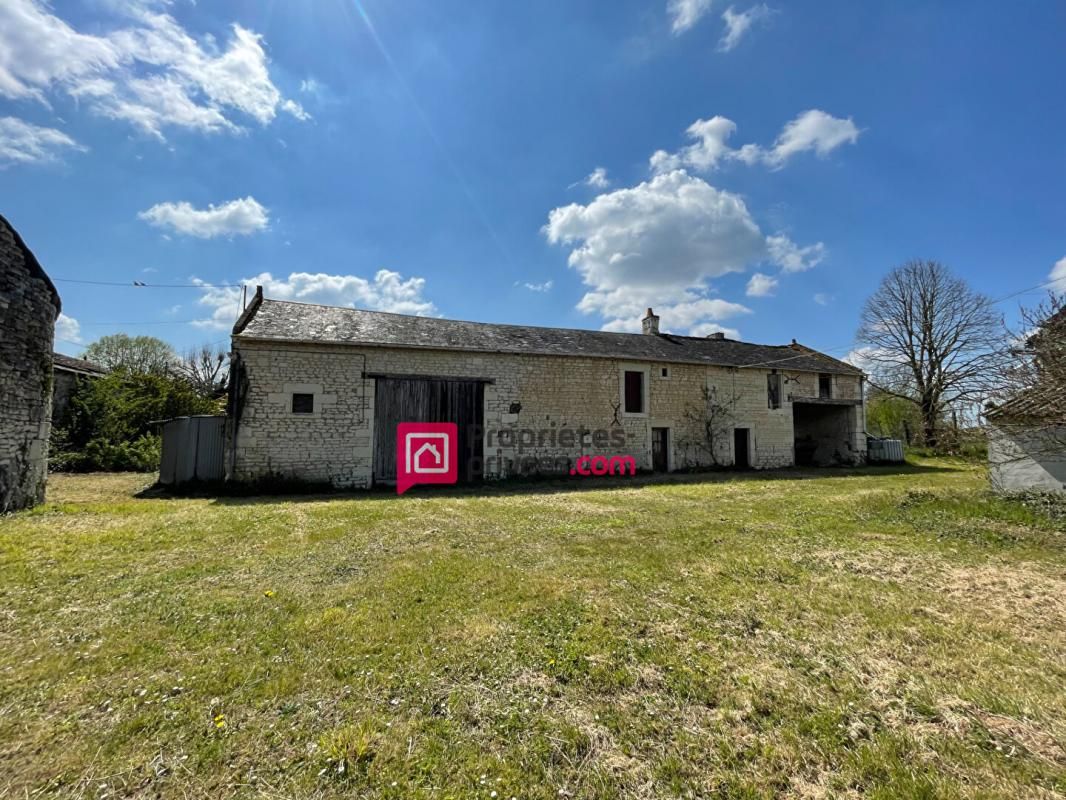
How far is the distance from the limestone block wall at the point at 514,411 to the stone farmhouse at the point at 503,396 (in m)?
0.04

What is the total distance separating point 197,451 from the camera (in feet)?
38.7

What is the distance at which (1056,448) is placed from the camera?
21.5 feet

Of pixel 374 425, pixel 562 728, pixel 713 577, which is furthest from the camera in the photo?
pixel 374 425

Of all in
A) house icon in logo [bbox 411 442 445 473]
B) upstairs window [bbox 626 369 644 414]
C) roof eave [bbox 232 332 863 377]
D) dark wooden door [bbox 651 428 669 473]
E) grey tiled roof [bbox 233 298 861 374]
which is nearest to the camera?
roof eave [bbox 232 332 863 377]

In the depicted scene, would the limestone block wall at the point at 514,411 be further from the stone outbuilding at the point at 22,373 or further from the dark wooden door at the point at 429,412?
the stone outbuilding at the point at 22,373

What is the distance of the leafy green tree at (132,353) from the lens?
28984mm

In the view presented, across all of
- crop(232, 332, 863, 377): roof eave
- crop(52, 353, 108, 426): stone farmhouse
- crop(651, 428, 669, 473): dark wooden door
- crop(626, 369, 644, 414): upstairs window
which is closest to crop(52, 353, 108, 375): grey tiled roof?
crop(52, 353, 108, 426): stone farmhouse

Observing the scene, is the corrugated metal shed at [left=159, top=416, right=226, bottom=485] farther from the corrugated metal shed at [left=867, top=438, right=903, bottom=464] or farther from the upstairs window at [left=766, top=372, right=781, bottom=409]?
the corrugated metal shed at [left=867, top=438, right=903, bottom=464]

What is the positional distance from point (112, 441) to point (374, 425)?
426 inches

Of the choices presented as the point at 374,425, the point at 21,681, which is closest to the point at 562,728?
the point at 21,681

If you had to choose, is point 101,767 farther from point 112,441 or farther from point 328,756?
point 112,441

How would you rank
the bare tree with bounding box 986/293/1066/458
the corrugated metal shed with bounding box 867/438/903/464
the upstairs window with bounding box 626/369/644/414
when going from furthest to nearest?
the corrugated metal shed with bounding box 867/438/903/464, the upstairs window with bounding box 626/369/644/414, the bare tree with bounding box 986/293/1066/458

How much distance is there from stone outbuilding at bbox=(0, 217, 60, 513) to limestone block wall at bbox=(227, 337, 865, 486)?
3506 mm

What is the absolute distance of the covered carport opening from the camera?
1970 cm
